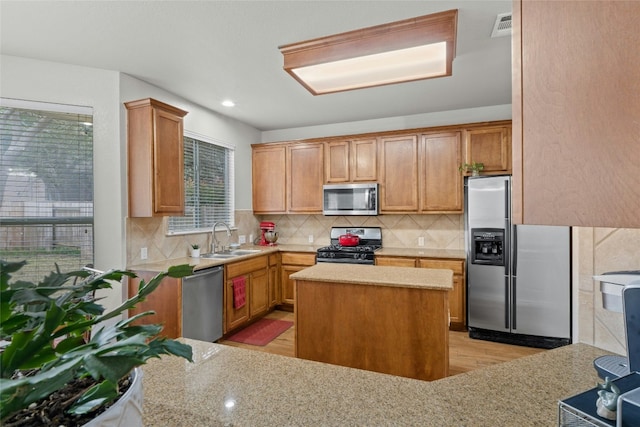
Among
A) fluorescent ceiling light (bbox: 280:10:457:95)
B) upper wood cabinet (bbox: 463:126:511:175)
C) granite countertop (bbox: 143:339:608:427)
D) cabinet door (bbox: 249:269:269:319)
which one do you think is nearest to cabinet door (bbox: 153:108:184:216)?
cabinet door (bbox: 249:269:269:319)

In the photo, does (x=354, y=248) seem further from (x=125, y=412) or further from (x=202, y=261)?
(x=125, y=412)

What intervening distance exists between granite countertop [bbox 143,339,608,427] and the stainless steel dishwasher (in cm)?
199

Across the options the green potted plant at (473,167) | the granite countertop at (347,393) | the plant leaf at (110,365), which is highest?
the green potted plant at (473,167)

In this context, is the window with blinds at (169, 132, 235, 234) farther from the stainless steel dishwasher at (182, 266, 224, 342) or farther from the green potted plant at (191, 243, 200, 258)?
the stainless steel dishwasher at (182, 266, 224, 342)

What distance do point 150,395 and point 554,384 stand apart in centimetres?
113

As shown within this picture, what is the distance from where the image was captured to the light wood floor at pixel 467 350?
2947mm

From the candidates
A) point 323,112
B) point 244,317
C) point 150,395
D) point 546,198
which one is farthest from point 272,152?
point 546,198

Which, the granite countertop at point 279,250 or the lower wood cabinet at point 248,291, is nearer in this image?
the granite countertop at point 279,250

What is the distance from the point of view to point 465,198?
146 inches

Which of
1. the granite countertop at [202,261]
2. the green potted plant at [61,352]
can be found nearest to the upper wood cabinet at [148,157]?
the granite countertop at [202,261]

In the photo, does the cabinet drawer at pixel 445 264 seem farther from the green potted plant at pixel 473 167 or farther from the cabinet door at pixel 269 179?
the cabinet door at pixel 269 179

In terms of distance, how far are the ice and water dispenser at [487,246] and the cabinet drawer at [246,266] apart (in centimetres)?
250

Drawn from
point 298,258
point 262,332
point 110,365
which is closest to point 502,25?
point 110,365

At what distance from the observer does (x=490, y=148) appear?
12.1 ft
